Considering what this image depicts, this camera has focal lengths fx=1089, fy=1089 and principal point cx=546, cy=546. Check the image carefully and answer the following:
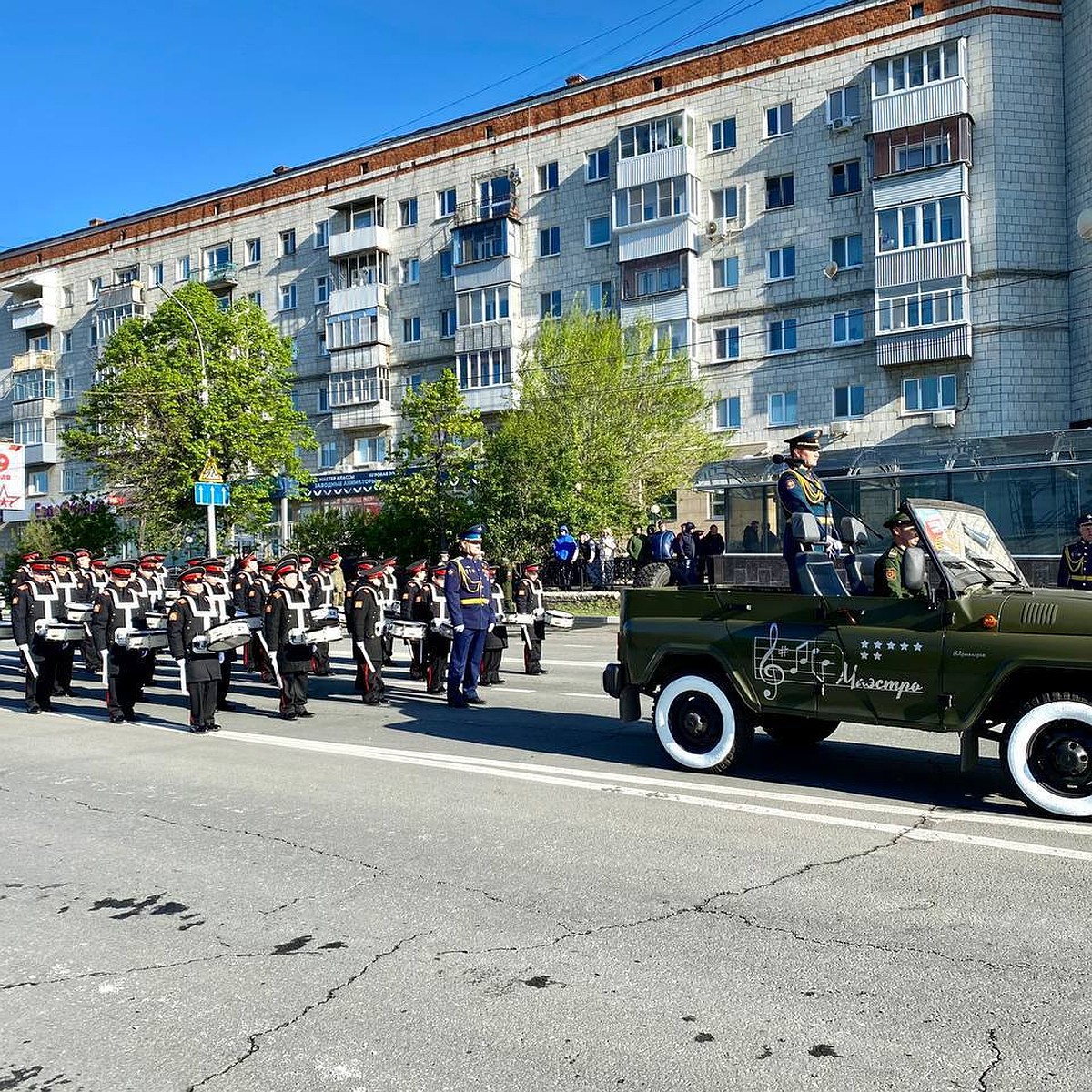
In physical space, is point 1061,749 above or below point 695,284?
below

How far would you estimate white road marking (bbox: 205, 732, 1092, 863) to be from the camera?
6.20m

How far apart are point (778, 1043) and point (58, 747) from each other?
880 cm

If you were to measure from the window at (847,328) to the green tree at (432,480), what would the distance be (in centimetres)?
1420

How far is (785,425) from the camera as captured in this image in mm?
40000

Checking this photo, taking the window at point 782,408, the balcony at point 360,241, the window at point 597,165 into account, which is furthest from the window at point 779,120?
the balcony at point 360,241

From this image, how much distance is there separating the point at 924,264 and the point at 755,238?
276 inches

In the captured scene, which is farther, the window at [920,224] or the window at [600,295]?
the window at [600,295]

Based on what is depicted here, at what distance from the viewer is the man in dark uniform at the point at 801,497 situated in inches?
304

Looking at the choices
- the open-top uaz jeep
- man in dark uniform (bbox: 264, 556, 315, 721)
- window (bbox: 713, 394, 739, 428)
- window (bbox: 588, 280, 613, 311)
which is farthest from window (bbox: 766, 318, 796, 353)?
the open-top uaz jeep

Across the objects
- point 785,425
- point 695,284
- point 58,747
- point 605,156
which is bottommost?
point 58,747

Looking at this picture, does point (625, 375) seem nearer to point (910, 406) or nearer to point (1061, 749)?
point (910, 406)

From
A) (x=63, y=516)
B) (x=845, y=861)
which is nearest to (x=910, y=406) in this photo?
(x=63, y=516)

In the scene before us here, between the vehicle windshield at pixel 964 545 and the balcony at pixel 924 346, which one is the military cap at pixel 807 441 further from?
the balcony at pixel 924 346

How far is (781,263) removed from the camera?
4062 cm
